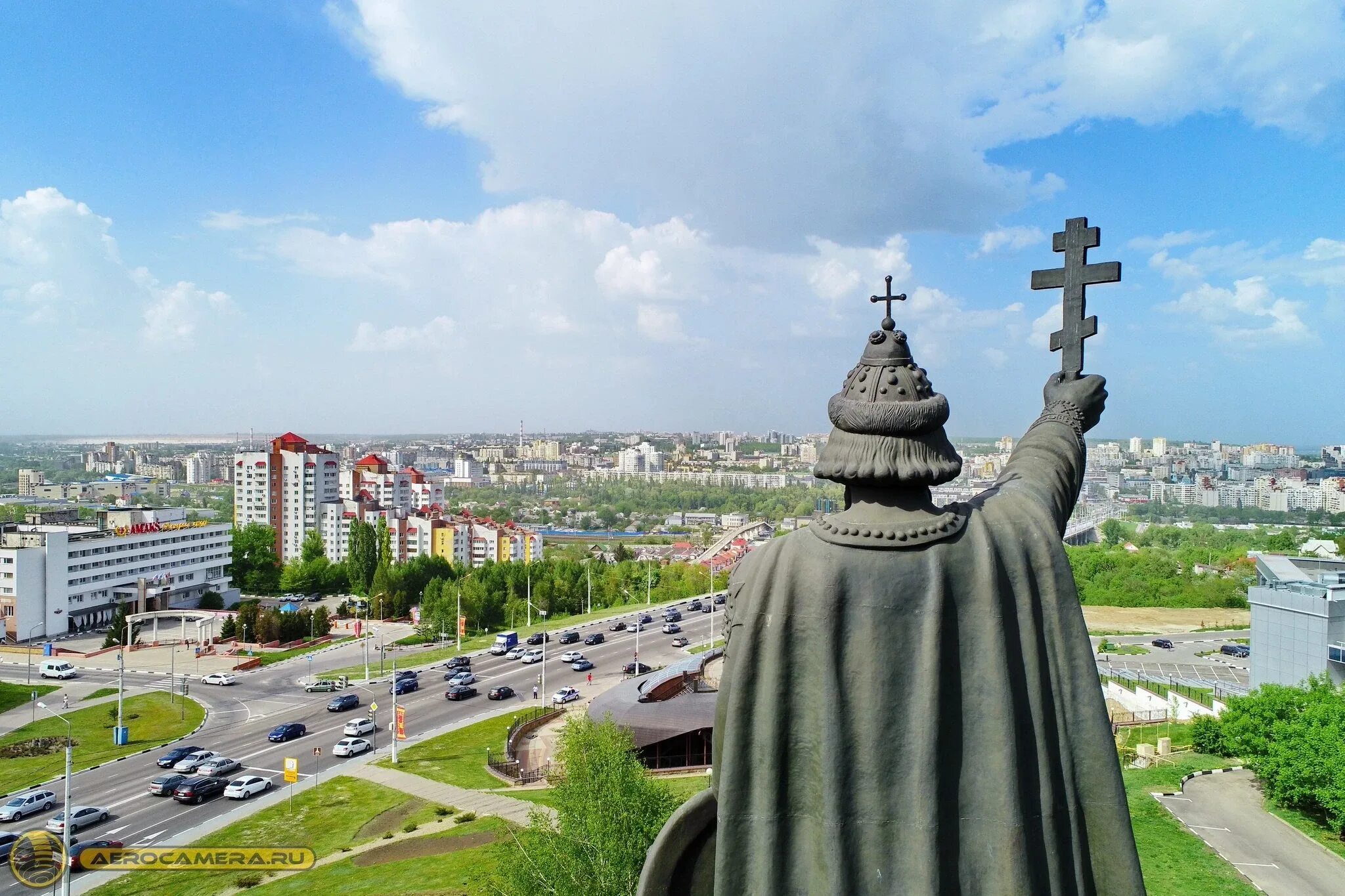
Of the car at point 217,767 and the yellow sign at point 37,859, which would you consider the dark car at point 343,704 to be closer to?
the car at point 217,767

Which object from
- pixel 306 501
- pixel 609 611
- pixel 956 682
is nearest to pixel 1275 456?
pixel 609 611

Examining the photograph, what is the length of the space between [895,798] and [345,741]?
30955 millimetres

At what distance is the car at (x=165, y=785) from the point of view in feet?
85.1

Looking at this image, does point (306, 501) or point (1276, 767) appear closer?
point (1276, 767)

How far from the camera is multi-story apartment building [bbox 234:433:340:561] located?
89.0m

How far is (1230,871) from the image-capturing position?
1658 centimetres

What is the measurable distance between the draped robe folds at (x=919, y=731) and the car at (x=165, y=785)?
29017mm

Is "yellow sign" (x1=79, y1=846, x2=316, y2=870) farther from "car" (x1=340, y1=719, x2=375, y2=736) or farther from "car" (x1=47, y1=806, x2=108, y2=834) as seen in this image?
"car" (x1=340, y1=719, x2=375, y2=736)

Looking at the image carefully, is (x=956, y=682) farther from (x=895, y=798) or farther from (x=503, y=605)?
(x=503, y=605)

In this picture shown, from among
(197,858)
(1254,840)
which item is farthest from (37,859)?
(1254,840)

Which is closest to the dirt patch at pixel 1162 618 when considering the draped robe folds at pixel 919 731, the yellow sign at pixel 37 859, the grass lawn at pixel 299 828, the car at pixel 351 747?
the car at pixel 351 747

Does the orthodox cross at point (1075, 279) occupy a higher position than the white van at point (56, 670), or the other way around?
the orthodox cross at point (1075, 279)

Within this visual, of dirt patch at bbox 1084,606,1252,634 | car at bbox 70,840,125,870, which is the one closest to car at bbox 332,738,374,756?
car at bbox 70,840,125,870

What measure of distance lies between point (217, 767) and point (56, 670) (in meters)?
23.0
